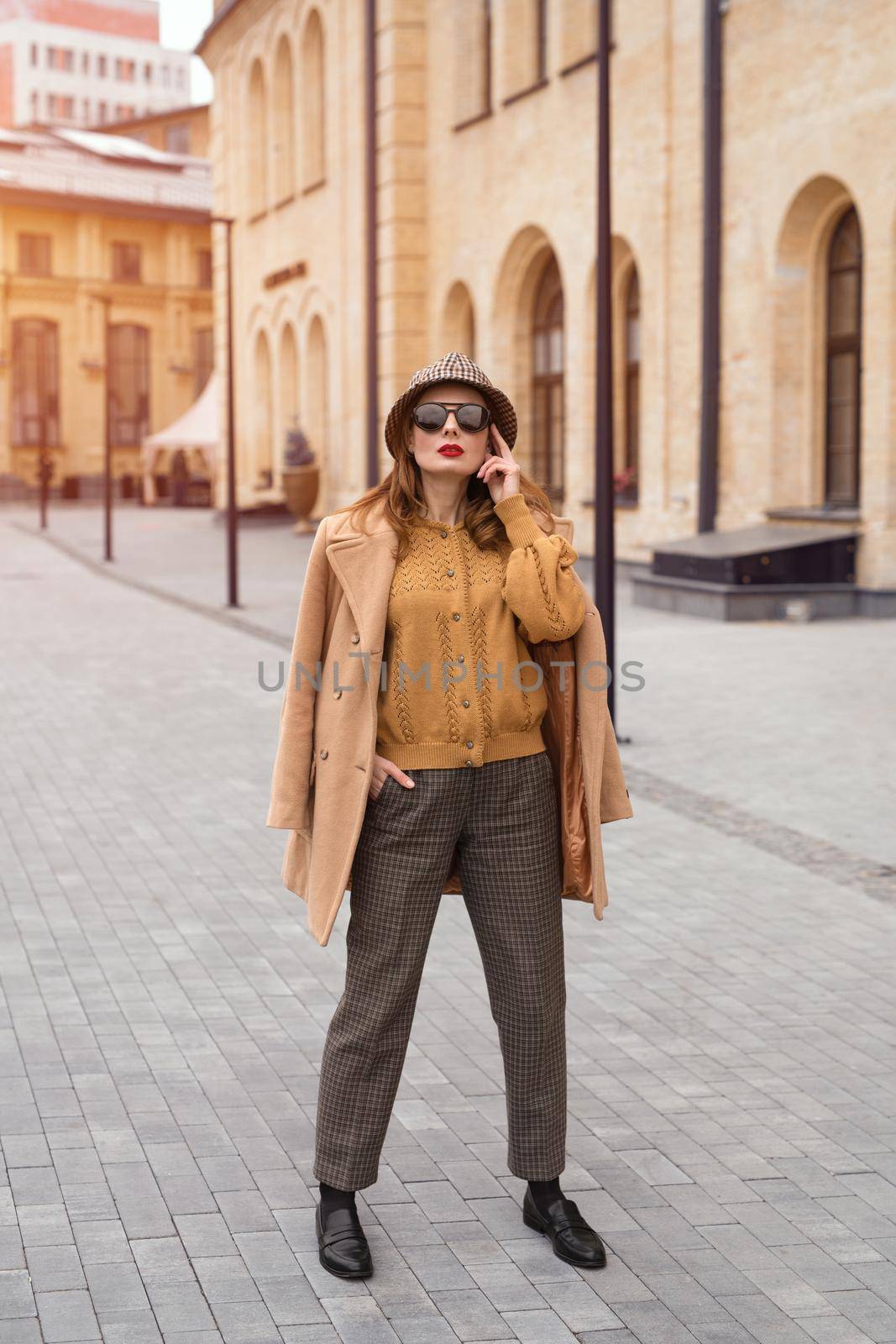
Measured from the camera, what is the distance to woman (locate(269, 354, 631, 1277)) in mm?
3723

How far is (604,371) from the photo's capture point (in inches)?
428

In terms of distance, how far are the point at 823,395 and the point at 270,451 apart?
22.8 meters

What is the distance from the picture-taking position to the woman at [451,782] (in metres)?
3.72

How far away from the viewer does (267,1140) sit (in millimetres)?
4461

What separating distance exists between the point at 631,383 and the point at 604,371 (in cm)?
1548

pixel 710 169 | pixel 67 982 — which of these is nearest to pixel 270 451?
pixel 710 169

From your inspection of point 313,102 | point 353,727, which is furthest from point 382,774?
point 313,102

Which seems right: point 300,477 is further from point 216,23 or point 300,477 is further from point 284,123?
point 216,23

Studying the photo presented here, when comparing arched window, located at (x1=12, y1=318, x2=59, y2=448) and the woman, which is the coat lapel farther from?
arched window, located at (x1=12, y1=318, x2=59, y2=448)

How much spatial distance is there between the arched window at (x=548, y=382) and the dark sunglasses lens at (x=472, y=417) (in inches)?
968

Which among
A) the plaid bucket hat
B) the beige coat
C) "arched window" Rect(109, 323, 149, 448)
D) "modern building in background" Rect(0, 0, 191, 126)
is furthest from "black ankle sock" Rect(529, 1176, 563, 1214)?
"modern building in background" Rect(0, 0, 191, 126)

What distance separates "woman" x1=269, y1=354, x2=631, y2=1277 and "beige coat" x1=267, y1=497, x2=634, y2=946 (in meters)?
0.01

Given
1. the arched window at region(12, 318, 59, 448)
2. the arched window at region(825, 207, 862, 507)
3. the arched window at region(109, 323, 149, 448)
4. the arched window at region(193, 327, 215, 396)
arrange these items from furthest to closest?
the arched window at region(193, 327, 215, 396)
the arched window at region(109, 323, 149, 448)
the arched window at region(12, 318, 59, 448)
the arched window at region(825, 207, 862, 507)

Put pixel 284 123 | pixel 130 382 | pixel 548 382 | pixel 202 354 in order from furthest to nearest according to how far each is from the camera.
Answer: pixel 202 354, pixel 130 382, pixel 284 123, pixel 548 382
